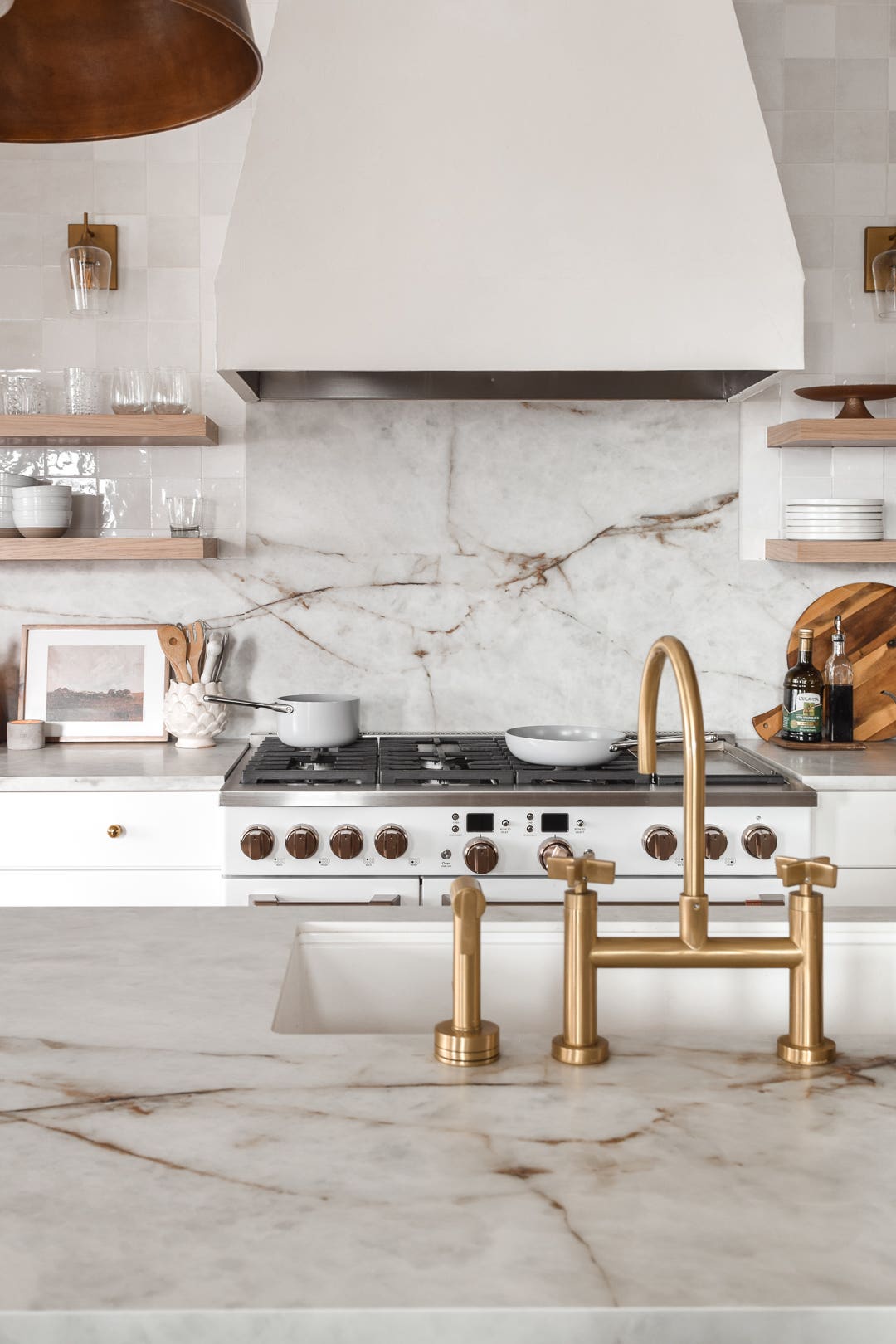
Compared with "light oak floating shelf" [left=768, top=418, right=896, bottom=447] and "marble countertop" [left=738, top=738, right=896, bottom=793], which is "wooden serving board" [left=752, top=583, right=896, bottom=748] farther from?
"light oak floating shelf" [left=768, top=418, right=896, bottom=447]

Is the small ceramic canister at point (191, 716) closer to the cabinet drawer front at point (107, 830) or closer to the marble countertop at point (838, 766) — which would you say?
the cabinet drawer front at point (107, 830)

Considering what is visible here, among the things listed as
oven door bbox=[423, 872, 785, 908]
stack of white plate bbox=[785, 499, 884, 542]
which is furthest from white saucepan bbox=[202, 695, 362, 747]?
stack of white plate bbox=[785, 499, 884, 542]

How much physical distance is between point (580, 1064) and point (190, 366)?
267 centimetres

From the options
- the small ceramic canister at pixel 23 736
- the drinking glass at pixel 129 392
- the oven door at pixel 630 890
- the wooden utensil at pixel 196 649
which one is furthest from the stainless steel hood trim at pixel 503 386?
the oven door at pixel 630 890

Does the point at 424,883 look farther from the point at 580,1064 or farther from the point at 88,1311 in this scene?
the point at 88,1311

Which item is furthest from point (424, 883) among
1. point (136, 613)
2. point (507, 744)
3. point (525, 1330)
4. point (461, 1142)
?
point (525, 1330)

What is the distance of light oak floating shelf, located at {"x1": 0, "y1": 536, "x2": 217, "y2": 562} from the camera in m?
3.01

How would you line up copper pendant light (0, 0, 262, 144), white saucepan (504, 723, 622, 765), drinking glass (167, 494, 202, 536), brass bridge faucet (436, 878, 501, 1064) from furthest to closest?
drinking glass (167, 494, 202, 536)
white saucepan (504, 723, 622, 765)
copper pendant light (0, 0, 262, 144)
brass bridge faucet (436, 878, 501, 1064)

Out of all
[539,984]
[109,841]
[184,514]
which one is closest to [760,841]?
[539,984]

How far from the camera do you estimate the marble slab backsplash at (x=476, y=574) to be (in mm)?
3270

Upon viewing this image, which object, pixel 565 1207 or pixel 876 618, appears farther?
pixel 876 618

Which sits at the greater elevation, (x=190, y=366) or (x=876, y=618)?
(x=190, y=366)

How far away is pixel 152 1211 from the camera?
2.52ft

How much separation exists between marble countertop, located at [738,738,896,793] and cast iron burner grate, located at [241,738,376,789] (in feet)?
3.31
